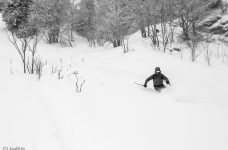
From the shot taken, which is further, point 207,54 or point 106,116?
point 207,54

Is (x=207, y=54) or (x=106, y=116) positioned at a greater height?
(x=207, y=54)

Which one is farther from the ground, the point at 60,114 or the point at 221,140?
the point at 60,114

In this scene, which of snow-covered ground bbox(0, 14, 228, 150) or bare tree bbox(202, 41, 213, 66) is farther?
bare tree bbox(202, 41, 213, 66)

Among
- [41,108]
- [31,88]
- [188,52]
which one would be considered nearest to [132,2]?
[188,52]

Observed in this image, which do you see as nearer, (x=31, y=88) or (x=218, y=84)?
(x=31, y=88)

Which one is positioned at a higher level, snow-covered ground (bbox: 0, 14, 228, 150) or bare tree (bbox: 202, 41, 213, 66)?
bare tree (bbox: 202, 41, 213, 66)

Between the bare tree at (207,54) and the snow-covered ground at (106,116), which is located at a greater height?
the bare tree at (207,54)

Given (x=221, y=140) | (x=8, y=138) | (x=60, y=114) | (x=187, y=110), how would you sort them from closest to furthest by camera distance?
(x=8, y=138) → (x=221, y=140) → (x=60, y=114) → (x=187, y=110)

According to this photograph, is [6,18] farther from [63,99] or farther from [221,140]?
[221,140]

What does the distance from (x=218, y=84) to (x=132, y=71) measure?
3753mm

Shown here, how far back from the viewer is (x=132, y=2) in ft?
48.9

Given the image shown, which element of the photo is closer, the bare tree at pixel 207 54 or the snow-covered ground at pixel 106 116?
the snow-covered ground at pixel 106 116

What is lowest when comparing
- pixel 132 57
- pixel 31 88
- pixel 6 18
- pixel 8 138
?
pixel 8 138

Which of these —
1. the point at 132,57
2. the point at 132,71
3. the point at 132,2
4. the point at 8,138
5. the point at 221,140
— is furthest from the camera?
the point at 132,2
